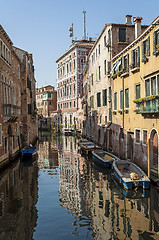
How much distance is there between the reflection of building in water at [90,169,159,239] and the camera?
8234 mm

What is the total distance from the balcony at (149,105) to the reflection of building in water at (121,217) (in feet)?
12.8

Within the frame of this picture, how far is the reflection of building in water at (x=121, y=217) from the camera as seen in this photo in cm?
823

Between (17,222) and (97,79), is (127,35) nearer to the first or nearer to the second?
(97,79)

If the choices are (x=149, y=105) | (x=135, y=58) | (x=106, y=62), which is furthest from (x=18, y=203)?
(x=106, y=62)

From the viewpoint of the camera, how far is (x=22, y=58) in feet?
90.5

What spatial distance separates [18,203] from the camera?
1130cm

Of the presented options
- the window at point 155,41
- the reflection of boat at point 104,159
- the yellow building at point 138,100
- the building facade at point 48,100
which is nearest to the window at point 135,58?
the yellow building at point 138,100

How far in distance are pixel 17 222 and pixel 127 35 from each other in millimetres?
18245

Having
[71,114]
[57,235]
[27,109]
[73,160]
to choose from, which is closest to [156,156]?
[57,235]

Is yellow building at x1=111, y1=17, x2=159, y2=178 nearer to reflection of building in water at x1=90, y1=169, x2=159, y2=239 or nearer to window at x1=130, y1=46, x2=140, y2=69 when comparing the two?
window at x1=130, y1=46, x2=140, y2=69

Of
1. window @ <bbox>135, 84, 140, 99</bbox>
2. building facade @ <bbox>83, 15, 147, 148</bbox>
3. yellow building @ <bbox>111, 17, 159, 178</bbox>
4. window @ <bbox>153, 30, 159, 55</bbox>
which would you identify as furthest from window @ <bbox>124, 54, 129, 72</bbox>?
window @ <bbox>153, 30, 159, 55</bbox>

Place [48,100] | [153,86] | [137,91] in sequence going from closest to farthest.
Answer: [153,86] → [137,91] → [48,100]

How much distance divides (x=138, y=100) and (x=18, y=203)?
8.47m

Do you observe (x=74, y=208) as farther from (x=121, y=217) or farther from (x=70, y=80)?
(x=70, y=80)
